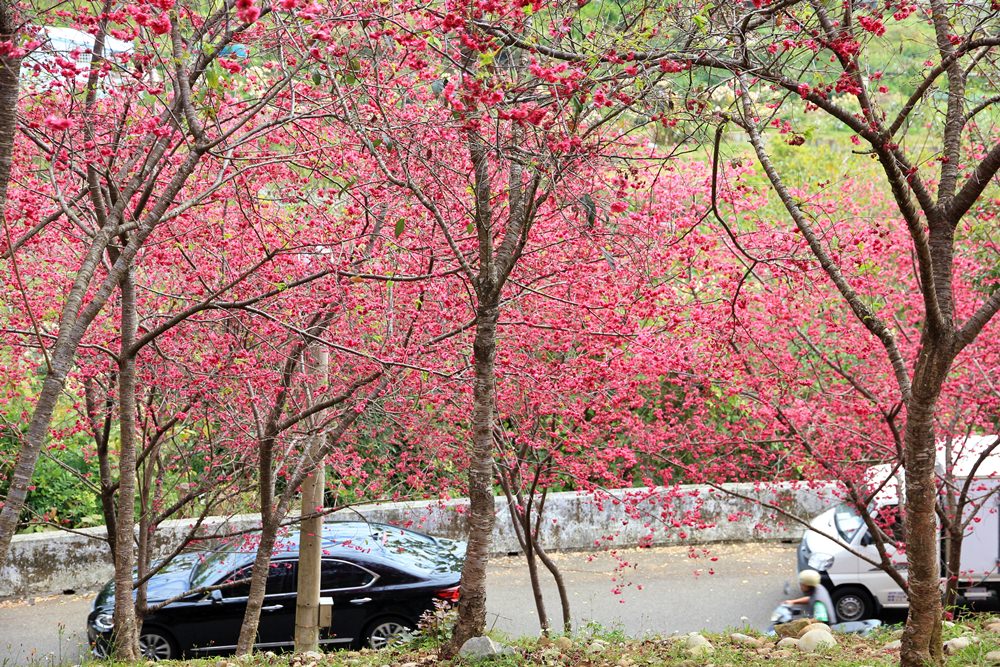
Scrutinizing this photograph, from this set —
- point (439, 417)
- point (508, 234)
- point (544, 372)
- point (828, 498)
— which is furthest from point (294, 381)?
point (828, 498)

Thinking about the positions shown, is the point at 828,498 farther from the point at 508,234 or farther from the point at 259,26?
the point at 259,26

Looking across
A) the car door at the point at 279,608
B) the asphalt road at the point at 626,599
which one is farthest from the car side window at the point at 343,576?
the asphalt road at the point at 626,599

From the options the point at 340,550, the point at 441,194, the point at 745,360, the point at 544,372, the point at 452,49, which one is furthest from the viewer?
the point at 340,550

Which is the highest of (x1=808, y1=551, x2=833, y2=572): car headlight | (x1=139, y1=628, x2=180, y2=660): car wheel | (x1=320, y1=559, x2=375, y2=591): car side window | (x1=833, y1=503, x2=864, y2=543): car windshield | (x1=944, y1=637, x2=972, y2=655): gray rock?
(x1=833, y1=503, x2=864, y2=543): car windshield

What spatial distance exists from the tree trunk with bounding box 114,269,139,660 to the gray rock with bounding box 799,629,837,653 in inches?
202

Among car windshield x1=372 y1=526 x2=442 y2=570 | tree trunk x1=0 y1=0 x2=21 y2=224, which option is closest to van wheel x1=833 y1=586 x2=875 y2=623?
car windshield x1=372 y1=526 x2=442 y2=570

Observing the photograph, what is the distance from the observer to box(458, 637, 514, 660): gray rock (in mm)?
6086

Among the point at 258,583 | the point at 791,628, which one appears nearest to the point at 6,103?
the point at 258,583

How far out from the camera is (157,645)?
10.3m

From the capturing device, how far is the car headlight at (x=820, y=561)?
37.6 feet

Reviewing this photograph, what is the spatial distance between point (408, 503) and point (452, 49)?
9.53 meters

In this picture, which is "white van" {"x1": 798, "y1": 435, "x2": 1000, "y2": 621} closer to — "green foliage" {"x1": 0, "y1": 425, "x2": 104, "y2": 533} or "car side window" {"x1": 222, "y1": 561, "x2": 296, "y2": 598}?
"car side window" {"x1": 222, "y1": 561, "x2": 296, "y2": 598}

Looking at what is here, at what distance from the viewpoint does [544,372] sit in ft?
26.9

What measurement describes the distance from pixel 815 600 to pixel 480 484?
631cm
